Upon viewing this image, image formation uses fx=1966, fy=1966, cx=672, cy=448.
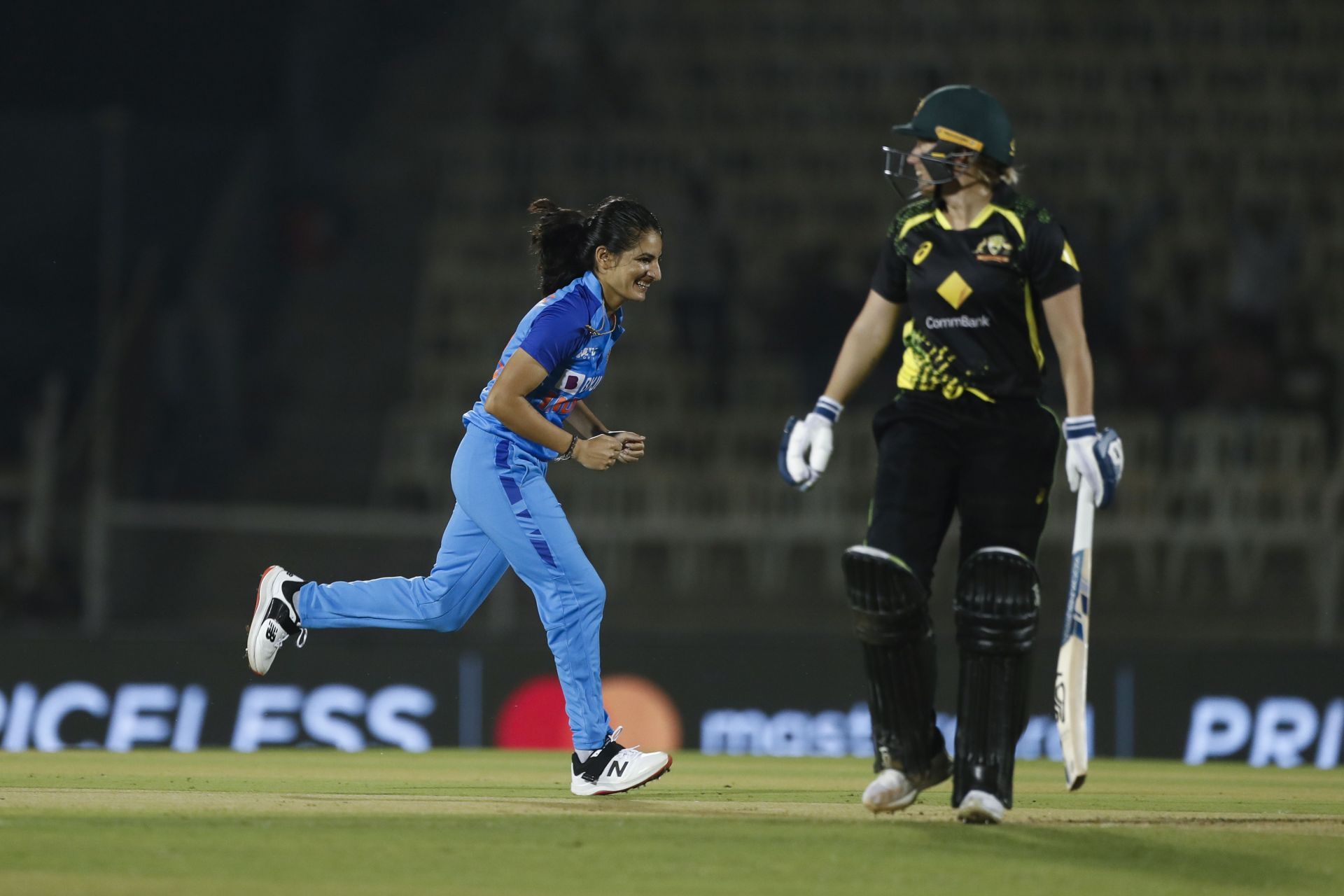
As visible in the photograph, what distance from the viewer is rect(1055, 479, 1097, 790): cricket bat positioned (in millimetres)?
4863

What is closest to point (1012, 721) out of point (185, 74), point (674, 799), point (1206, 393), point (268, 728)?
point (674, 799)

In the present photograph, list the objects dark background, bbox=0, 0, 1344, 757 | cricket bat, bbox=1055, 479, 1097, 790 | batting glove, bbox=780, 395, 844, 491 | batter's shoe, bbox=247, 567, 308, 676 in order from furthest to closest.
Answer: dark background, bbox=0, 0, 1344, 757
batter's shoe, bbox=247, 567, 308, 676
batting glove, bbox=780, 395, 844, 491
cricket bat, bbox=1055, 479, 1097, 790

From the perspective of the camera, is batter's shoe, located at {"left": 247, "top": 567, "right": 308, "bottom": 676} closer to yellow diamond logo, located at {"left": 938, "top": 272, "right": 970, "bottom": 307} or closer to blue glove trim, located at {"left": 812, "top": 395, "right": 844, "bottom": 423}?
blue glove trim, located at {"left": 812, "top": 395, "right": 844, "bottom": 423}

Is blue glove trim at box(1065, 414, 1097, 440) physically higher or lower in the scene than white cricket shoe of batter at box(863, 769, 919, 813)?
higher

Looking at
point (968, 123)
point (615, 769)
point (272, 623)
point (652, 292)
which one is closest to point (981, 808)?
point (615, 769)

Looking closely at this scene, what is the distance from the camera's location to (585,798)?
5359 mm

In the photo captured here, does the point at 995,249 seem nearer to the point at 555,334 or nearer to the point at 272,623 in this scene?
the point at 555,334

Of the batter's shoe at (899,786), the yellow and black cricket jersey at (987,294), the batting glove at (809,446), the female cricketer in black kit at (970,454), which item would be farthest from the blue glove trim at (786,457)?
the batter's shoe at (899,786)

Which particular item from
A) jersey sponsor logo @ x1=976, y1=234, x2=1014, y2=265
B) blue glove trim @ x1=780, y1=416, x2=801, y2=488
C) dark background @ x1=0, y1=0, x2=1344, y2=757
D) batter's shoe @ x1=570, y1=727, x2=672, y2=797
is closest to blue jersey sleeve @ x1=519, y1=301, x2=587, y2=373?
blue glove trim @ x1=780, y1=416, x2=801, y2=488

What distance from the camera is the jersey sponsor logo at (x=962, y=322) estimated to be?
4.74 meters

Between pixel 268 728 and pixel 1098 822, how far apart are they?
6159 millimetres

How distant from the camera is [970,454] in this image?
4.78 metres

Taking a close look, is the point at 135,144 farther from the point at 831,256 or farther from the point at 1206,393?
the point at 1206,393

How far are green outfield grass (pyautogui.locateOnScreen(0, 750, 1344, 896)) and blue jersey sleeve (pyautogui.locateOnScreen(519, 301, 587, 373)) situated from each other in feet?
3.92
